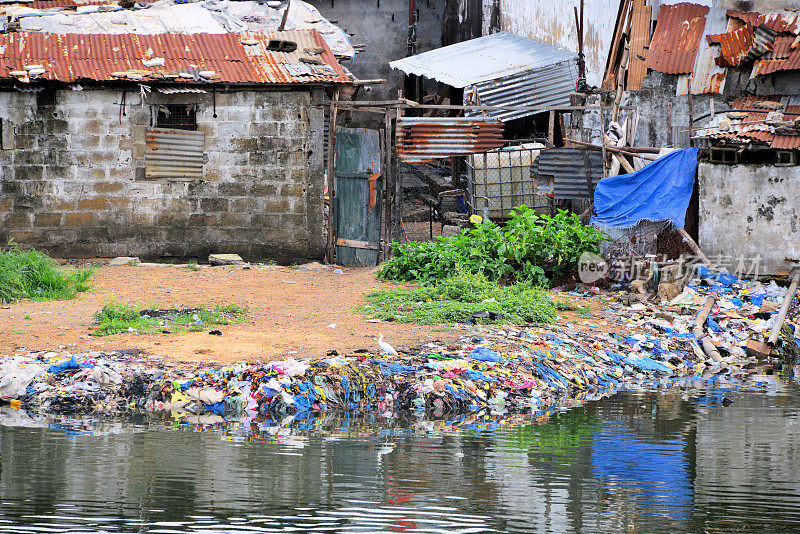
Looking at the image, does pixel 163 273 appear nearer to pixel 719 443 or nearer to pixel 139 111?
pixel 139 111

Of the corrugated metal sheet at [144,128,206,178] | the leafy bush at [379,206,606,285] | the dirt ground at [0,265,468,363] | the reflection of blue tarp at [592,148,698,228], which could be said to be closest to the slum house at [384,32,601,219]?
the reflection of blue tarp at [592,148,698,228]

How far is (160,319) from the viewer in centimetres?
1041

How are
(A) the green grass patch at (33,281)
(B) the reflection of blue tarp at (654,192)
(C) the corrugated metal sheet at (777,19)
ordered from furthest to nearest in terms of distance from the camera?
1. (C) the corrugated metal sheet at (777,19)
2. (B) the reflection of blue tarp at (654,192)
3. (A) the green grass patch at (33,281)

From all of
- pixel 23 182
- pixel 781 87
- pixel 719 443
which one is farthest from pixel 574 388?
pixel 23 182

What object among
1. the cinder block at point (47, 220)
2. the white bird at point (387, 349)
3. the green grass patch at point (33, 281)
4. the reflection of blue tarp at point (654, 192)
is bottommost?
the white bird at point (387, 349)

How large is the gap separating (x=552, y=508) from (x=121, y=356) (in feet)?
15.0

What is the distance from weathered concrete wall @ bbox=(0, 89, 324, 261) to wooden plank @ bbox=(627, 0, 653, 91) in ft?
16.0

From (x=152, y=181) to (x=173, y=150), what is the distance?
0.56 meters

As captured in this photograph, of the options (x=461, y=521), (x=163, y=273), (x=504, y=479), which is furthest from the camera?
(x=163, y=273)

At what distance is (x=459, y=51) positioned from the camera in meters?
21.5

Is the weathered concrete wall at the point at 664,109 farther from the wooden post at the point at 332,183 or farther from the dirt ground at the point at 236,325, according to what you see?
the dirt ground at the point at 236,325

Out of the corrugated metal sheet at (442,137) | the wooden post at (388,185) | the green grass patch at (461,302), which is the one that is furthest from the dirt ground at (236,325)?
the corrugated metal sheet at (442,137)

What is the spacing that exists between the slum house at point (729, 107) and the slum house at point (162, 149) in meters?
A: 4.68

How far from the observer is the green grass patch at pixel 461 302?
1076cm
